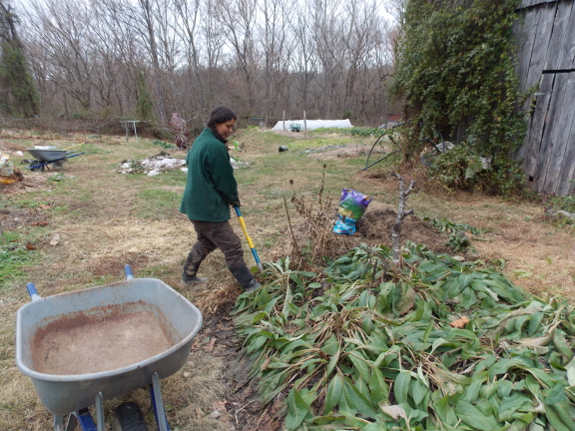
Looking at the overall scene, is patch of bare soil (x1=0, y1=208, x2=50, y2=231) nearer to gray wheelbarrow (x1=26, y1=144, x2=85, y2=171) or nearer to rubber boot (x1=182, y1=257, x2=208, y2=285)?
rubber boot (x1=182, y1=257, x2=208, y2=285)

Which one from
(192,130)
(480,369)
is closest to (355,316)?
(480,369)

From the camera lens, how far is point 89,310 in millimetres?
2393

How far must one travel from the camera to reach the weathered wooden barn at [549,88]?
18.8ft

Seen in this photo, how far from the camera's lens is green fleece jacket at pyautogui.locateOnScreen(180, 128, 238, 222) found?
2982 millimetres

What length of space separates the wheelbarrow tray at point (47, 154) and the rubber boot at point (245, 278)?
9.13m

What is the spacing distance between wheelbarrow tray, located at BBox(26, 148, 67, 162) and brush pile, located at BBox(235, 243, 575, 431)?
935 centimetres

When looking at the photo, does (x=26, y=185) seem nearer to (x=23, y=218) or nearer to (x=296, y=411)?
(x=23, y=218)

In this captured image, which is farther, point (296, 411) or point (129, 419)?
point (296, 411)

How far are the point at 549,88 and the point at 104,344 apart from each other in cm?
748

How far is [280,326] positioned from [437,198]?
530cm

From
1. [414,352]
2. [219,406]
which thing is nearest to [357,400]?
[414,352]

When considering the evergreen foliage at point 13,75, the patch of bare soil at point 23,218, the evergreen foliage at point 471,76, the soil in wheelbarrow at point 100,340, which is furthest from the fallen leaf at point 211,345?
the evergreen foliage at point 13,75

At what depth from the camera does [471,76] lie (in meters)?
6.83

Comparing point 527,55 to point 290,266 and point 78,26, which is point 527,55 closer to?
point 290,266
